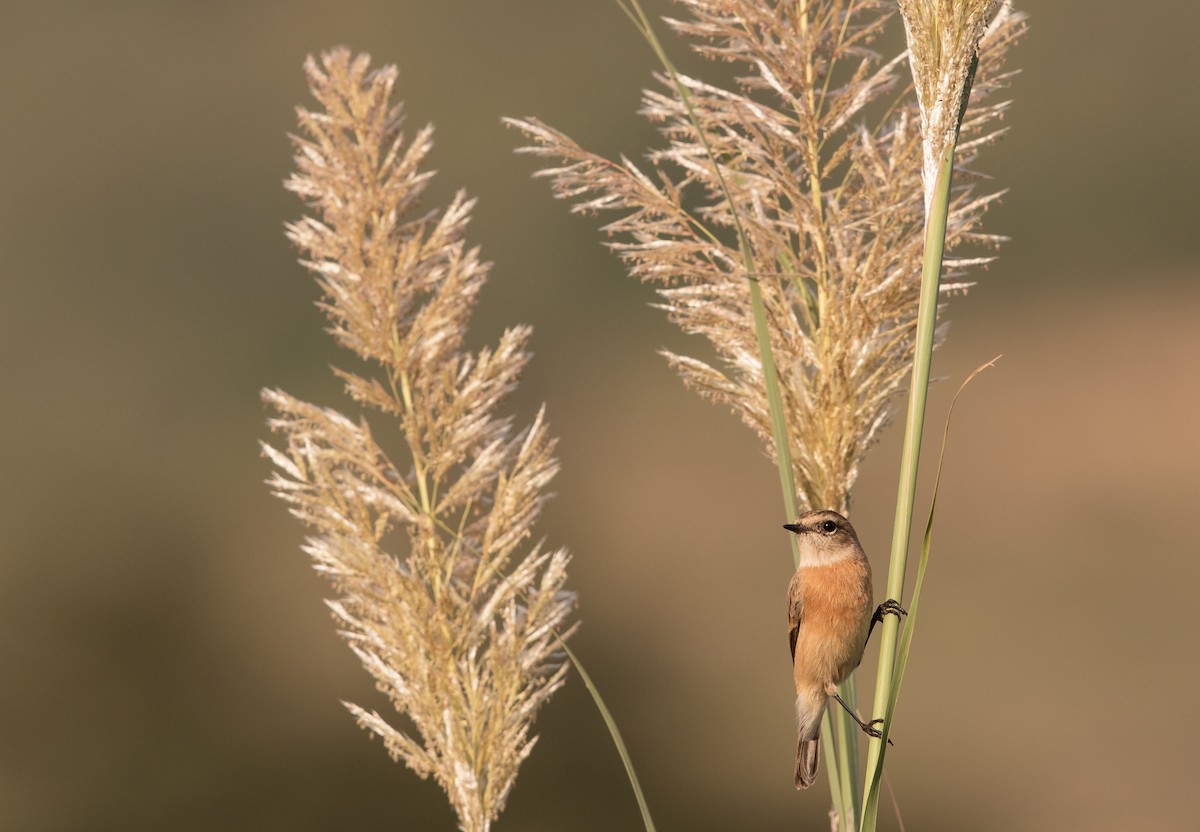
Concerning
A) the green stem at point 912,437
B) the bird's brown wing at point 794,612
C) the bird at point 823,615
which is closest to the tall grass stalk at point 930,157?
the green stem at point 912,437

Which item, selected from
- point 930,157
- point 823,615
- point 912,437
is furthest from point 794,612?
point 930,157

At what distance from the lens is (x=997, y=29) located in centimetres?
172

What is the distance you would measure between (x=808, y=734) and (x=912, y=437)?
733 mm

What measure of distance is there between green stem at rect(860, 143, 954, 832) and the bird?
1.29 feet

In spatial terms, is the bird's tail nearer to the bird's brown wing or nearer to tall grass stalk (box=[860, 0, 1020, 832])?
the bird's brown wing

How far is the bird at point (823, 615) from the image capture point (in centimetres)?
170

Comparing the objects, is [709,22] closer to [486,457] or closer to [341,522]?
[486,457]

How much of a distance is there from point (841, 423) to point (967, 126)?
0.51 m

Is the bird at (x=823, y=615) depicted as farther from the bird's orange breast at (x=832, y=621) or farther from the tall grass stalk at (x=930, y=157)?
the tall grass stalk at (x=930, y=157)

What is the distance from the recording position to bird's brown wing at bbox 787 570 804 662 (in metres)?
1.85

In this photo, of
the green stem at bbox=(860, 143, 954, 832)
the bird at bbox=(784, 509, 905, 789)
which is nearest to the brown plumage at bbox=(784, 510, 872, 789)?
the bird at bbox=(784, 509, 905, 789)

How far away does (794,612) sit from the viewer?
187 cm

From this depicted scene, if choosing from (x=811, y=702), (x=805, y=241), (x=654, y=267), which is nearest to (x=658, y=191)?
(x=654, y=267)

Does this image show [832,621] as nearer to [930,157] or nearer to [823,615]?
[823,615]
